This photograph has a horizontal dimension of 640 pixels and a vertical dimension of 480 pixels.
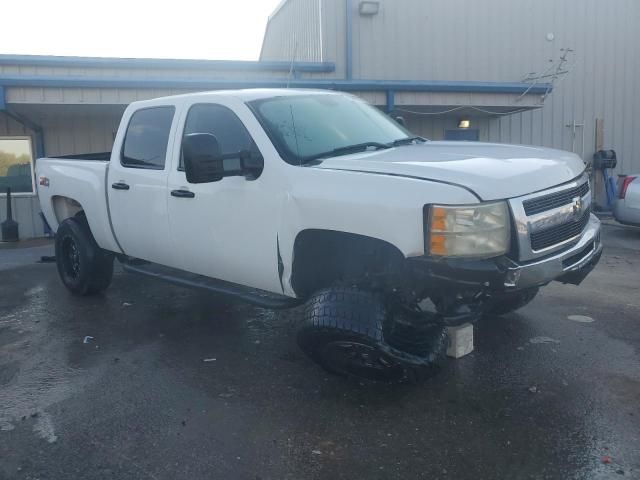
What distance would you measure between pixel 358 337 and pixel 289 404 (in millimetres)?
677

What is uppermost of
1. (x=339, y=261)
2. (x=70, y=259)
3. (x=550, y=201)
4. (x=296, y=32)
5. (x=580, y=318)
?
(x=296, y=32)

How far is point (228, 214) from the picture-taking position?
16.0ft

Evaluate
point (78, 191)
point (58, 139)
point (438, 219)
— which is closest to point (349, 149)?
point (438, 219)

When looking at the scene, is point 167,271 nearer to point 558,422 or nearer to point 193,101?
point 193,101

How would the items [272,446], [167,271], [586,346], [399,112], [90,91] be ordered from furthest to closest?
[399,112] → [90,91] → [167,271] → [586,346] → [272,446]

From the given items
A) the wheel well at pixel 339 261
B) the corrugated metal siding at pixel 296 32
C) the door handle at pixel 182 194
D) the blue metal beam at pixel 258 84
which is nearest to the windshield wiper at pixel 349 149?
the wheel well at pixel 339 261

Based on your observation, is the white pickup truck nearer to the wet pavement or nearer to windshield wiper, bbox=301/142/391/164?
windshield wiper, bbox=301/142/391/164

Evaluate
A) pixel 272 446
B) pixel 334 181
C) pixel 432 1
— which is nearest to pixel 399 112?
pixel 432 1

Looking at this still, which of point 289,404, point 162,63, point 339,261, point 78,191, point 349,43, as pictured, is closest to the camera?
point 289,404

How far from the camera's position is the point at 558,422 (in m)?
3.91

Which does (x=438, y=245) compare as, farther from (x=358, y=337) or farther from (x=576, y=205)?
(x=576, y=205)

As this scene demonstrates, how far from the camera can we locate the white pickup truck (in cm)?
379

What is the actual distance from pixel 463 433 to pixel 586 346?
6.27 feet

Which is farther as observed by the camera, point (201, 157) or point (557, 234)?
point (201, 157)
